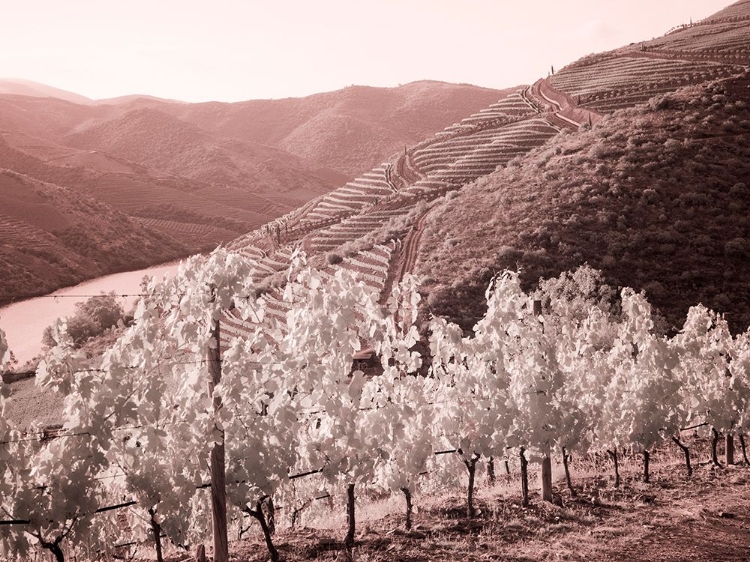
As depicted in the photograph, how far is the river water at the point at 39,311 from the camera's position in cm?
5106

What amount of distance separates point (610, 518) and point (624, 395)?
471 cm

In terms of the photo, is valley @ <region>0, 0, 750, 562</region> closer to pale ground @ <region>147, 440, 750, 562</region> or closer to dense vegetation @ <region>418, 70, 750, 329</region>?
pale ground @ <region>147, 440, 750, 562</region>

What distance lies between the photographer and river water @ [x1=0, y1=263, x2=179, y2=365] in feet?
168

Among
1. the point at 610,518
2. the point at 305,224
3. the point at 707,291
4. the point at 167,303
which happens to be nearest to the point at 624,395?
the point at 610,518

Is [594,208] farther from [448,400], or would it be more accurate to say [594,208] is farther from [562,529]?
[562,529]

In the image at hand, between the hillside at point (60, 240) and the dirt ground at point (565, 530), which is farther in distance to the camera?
the hillside at point (60, 240)

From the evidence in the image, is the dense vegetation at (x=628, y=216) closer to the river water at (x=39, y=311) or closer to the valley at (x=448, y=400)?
the valley at (x=448, y=400)

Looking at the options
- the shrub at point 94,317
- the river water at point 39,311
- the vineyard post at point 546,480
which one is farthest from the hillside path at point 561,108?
the vineyard post at point 546,480

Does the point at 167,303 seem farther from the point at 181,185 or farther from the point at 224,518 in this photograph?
the point at 181,185

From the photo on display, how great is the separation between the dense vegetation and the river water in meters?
21.9

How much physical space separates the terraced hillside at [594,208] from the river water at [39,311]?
53.2 feet

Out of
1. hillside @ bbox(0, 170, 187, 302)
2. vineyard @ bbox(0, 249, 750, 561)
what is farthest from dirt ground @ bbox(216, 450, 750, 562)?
hillside @ bbox(0, 170, 187, 302)

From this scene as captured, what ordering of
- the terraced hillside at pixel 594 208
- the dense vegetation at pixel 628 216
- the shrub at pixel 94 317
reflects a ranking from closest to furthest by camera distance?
the dense vegetation at pixel 628 216, the terraced hillside at pixel 594 208, the shrub at pixel 94 317

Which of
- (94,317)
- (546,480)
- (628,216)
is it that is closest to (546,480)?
(546,480)
